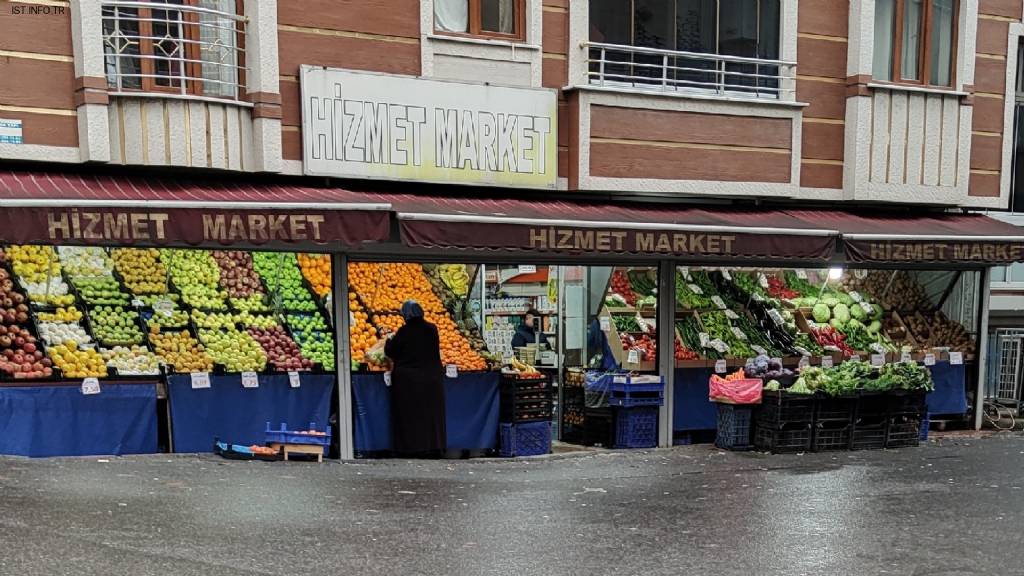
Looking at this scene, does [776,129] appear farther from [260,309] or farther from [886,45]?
[260,309]

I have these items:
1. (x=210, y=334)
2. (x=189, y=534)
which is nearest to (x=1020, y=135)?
(x=210, y=334)

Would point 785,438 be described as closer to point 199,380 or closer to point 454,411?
point 454,411

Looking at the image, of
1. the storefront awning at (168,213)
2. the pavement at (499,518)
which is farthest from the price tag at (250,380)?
the storefront awning at (168,213)

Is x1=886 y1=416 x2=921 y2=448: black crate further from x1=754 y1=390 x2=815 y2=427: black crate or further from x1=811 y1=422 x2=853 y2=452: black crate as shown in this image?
x1=754 y1=390 x2=815 y2=427: black crate

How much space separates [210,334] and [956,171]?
393 inches

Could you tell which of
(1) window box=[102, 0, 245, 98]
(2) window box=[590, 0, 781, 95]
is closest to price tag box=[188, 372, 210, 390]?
(1) window box=[102, 0, 245, 98]

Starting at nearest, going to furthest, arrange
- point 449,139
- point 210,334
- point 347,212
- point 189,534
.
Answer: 1. point 189,534
2. point 347,212
3. point 210,334
4. point 449,139

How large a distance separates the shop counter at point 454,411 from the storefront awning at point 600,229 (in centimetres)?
183

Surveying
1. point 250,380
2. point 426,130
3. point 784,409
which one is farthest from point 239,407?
point 784,409

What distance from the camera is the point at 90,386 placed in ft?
30.4

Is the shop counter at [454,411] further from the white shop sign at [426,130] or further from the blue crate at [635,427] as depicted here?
the white shop sign at [426,130]

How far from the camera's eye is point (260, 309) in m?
10.5

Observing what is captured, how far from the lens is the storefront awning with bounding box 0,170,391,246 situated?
27.2ft

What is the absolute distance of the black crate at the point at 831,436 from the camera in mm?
11914
